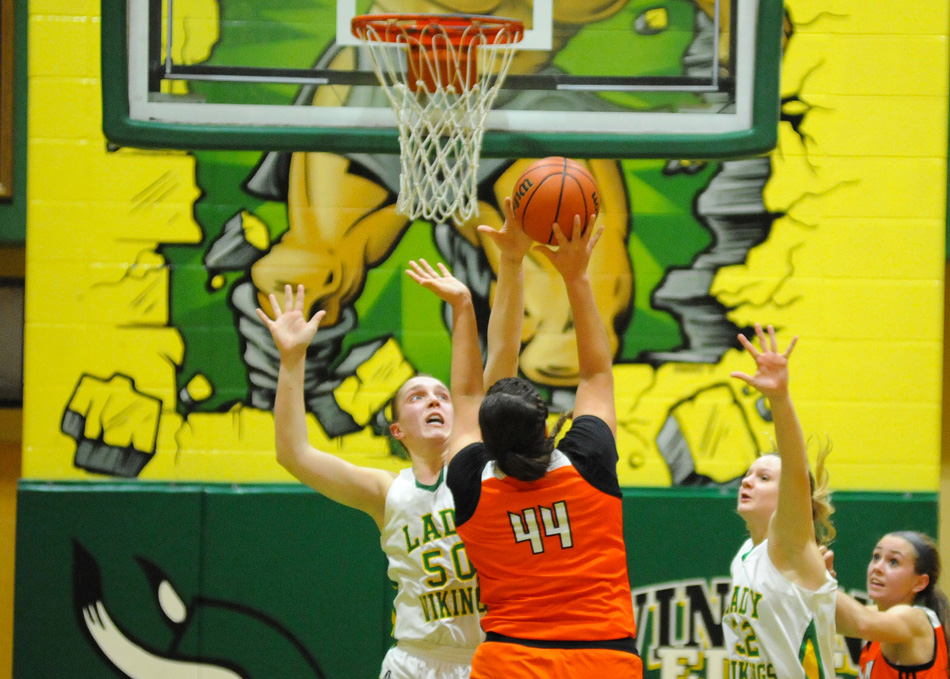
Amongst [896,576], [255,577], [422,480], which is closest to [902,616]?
[896,576]

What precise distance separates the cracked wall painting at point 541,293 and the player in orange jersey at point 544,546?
2.42 meters

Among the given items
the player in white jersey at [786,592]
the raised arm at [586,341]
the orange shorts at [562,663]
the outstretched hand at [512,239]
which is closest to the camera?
the orange shorts at [562,663]

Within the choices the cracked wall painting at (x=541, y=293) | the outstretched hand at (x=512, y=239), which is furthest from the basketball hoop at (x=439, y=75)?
the cracked wall painting at (x=541, y=293)

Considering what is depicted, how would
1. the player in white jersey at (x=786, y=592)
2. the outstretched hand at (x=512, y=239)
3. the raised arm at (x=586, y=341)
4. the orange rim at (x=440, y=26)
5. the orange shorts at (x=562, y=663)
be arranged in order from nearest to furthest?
the orange shorts at (x=562, y=663)
the raised arm at (x=586, y=341)
the player in white jersey at (x=786, y=592)
the outstretched hand at (x=512, y=239)
the orange rim at (x=440, y=26)

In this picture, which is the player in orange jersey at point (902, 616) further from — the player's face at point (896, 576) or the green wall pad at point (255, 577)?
the green wall pad at point (255, 577)

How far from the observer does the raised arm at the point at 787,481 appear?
2.73 metres

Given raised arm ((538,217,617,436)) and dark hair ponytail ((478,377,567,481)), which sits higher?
raised arm ((538,217,617,436))

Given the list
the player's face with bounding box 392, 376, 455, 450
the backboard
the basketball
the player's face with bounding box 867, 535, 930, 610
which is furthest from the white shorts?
the backboard

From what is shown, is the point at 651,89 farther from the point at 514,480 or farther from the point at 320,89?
the point at 514,480

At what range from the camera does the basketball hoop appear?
385 centimetres

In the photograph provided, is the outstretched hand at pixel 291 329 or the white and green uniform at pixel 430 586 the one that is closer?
the outstretched hand at pixel 291 329

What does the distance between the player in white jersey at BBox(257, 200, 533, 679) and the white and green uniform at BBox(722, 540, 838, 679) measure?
35.1 inches

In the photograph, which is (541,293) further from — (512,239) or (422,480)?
(512,239)

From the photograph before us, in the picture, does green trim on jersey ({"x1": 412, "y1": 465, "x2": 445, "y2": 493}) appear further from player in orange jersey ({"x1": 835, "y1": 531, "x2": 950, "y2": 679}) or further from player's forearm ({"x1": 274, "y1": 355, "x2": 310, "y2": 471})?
player in orange jersey ({"x1": 835, "y1": 531, "x2": 950, "y2": 679})
